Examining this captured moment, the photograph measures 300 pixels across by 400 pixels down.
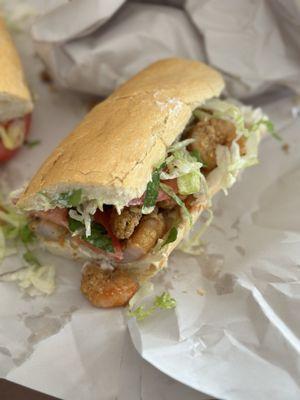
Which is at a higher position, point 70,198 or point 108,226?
point 70,198

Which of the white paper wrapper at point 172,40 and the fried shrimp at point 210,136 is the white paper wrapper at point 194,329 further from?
the white paper wrapper at point 172,40

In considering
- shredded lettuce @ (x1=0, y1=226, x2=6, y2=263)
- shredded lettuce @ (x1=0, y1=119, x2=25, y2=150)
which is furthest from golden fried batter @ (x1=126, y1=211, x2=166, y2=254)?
shredded lettuce @ (x1=0, y1=119, x2=25, y2=150)

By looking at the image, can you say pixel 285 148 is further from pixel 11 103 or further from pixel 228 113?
pixel 11 103

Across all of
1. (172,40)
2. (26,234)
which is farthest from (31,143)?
(172,40)

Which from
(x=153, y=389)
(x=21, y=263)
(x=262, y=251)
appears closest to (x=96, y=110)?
(x=21, y=263)

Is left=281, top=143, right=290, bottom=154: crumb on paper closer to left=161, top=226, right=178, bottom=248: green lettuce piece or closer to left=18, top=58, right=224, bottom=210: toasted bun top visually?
left=18, top=58, right=224, bottom=210: toasted bun top

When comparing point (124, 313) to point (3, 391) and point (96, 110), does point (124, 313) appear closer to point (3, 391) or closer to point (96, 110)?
point (3, 391)
